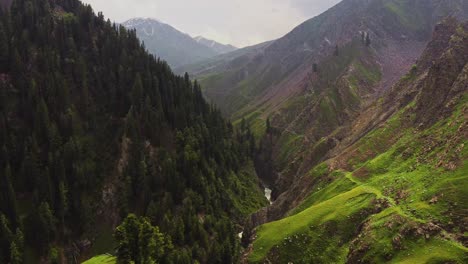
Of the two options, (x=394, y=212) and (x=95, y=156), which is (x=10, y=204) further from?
(x=394, y=212)

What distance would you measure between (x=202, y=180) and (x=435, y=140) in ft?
293

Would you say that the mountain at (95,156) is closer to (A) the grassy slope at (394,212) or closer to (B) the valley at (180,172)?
(B) the valley at (180,172)

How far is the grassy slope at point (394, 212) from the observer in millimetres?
64750

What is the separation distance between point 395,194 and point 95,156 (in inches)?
4488

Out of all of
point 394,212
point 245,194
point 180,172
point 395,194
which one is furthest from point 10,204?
point 395,194

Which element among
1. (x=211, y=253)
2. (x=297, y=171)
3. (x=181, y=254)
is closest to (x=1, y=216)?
(x=181, y=254)

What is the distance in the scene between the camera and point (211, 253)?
385 ft

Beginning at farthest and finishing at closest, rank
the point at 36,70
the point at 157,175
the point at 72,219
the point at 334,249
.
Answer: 1. the point at 36,70
2. the point at 157,175
3. the point at 72,219
4. the point at 334,249

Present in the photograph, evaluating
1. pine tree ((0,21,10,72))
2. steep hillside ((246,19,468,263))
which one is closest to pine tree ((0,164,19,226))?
pine tree ((0,21,10,72))

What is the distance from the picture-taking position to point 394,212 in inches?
2908

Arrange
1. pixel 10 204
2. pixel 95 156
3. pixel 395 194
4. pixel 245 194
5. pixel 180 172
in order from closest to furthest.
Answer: pixel 395 194, pixel 10 204, pixel 95 156, pixel 180 172, pixel 245 194

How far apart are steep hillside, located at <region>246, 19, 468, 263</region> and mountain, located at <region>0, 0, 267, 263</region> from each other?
2996cm

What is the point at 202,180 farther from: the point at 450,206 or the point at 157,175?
the point at 450,206

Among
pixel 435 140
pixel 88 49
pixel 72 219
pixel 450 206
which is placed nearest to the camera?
pixel 450 206
